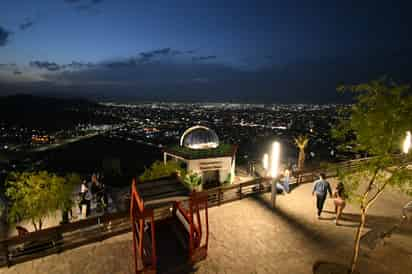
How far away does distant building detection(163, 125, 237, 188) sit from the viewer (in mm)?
18000

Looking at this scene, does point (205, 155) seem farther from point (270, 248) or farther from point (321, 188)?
point (270, 248)

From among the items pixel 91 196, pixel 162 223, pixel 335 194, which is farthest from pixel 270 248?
pixel 91 196

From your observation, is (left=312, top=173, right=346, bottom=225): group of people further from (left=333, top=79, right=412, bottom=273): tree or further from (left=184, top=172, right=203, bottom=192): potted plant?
(left=184, top=172, right=203, bottom=192): potted plant

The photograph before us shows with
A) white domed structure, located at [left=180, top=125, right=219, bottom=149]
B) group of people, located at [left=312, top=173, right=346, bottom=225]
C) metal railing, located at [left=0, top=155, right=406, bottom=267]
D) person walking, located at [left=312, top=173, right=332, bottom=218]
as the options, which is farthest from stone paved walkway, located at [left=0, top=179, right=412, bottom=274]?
white domed structure, located at [left=180, top=125, right=219, bottom=149]

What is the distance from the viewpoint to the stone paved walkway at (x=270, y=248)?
7.36 metres

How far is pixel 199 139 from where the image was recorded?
19.1 metres

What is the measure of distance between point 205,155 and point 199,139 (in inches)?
63.7

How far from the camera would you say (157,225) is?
352 inches

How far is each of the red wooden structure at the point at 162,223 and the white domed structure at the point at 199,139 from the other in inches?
405

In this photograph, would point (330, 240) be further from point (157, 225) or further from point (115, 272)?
point (115, 272)

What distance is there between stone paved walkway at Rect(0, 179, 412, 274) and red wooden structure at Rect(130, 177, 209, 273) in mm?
647

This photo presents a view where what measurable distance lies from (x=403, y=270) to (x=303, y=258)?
2796 millimetres

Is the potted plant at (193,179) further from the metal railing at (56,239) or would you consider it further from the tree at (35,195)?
the tree at (35,195)

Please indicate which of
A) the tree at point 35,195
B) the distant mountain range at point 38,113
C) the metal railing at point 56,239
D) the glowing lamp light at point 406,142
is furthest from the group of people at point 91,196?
the distant mountain range at point 38,113
